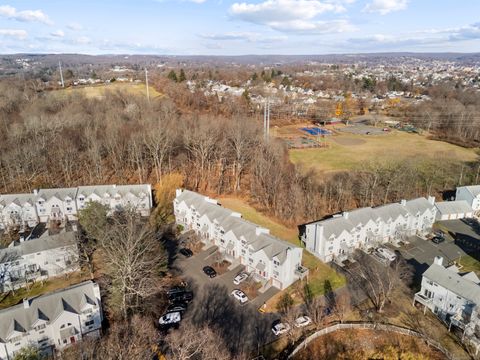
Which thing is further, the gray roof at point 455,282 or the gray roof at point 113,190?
the gray roof at point 113,190

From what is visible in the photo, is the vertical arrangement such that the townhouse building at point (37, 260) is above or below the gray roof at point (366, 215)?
below

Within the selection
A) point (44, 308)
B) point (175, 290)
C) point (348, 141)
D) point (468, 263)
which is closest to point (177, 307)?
point (175, 290)

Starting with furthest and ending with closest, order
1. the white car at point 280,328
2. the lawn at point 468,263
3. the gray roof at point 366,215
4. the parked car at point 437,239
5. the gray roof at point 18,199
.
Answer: the gray roof at point 18,199 < the parked car at point 437,239 < the gray roof at point 366,215 < the lawn at point 468,263 < the white car at point 280,328

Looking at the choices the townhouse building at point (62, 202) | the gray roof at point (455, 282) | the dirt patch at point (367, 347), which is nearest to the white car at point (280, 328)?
the dirt patch at point (367, 347)

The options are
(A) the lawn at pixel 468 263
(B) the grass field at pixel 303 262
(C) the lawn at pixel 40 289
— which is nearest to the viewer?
(C) the lawn at pixel 40 289

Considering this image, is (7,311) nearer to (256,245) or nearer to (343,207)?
(256,245)

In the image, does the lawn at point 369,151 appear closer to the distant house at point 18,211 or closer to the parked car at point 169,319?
the parked car at point 169,319
